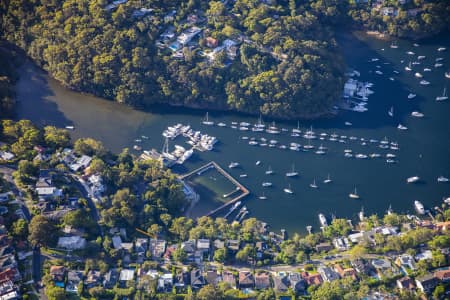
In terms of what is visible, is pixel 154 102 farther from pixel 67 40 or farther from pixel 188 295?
pixel 188 295

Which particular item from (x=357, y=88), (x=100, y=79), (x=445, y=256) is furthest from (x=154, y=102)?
(x=445, y=256)

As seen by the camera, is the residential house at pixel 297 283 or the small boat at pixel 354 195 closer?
the residential house at pixel 297 283

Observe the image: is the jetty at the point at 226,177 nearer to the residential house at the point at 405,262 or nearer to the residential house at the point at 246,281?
the residential house at the point at 246,281

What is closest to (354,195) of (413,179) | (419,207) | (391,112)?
(419,207)

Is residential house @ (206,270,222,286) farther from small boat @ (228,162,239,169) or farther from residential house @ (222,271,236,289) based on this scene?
small boat @ (228,162,239,169)

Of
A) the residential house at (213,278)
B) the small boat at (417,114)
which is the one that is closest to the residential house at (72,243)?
the residential house at (213,278)

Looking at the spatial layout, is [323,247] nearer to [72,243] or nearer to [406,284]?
[406,284]

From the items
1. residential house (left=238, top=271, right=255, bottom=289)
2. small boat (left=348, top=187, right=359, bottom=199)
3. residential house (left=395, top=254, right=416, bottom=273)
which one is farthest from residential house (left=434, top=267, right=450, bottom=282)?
residential house (left=238, top=271, right=255, bottom=289)
